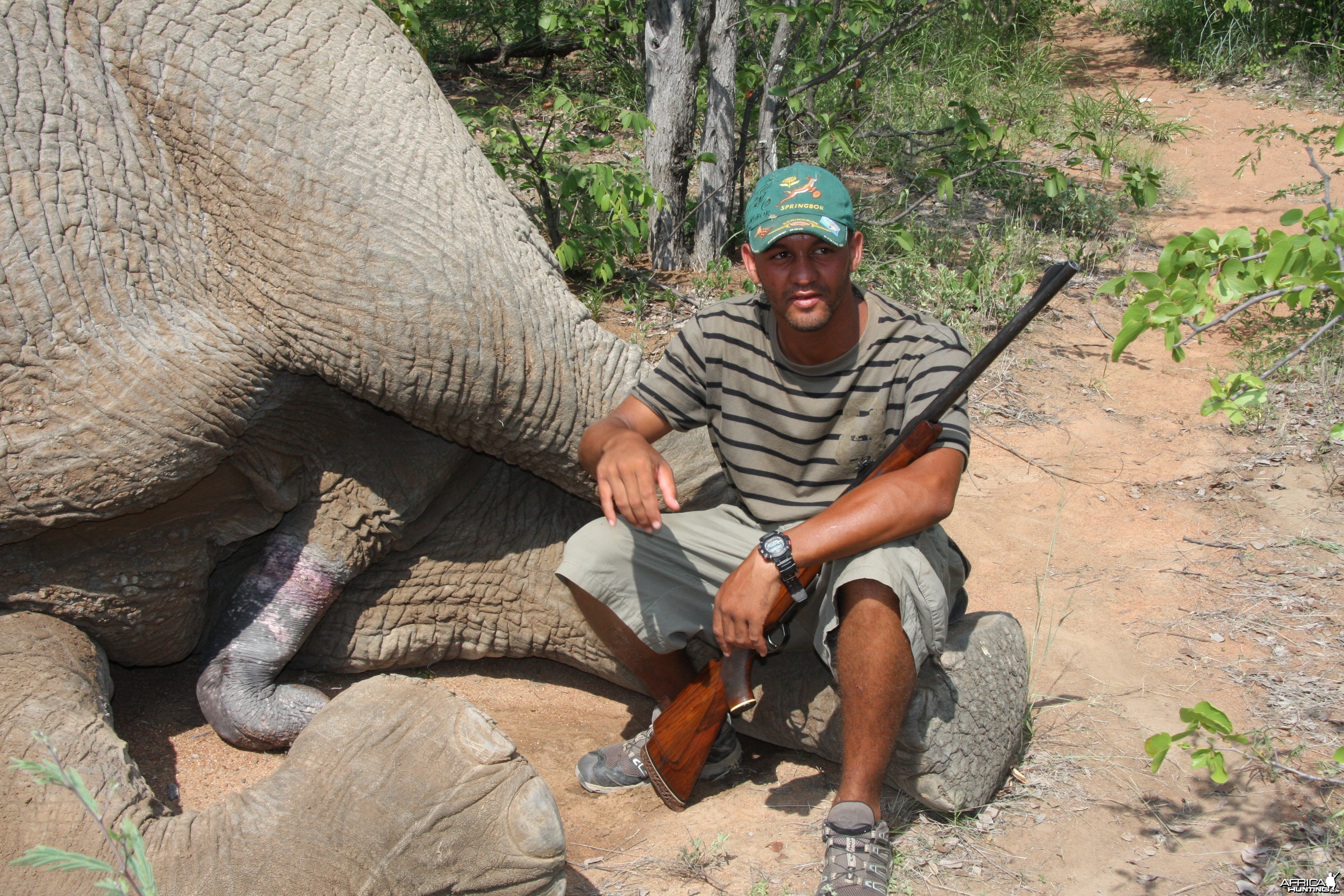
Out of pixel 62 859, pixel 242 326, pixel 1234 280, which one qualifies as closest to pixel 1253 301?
pixel 1234 280

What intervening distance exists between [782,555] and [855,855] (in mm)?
579

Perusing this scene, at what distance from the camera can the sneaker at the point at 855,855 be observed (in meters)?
2.13

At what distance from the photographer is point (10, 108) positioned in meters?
2.35

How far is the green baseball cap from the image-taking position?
2303 millimetres

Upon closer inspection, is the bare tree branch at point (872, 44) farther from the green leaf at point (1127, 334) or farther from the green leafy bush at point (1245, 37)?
the green leaf at point (1127, 334)

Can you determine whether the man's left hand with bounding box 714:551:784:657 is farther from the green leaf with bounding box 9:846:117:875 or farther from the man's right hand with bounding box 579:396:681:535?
the green leaf with bounding box 9:846:117:875

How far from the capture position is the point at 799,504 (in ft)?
8.16

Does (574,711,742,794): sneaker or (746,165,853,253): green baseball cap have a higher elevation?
(746,165,853,253): green baseball cap

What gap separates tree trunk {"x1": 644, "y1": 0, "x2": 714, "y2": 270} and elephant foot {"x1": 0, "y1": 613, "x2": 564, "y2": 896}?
9.41 feet

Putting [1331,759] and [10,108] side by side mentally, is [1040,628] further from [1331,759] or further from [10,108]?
[10,108]

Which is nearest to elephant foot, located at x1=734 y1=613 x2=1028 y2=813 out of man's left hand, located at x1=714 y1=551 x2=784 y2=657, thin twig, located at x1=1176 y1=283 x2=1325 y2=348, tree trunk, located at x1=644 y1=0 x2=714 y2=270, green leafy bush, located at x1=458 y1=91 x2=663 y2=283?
man's left hand, located at x1=714 y1=551 x2=784 y2=657

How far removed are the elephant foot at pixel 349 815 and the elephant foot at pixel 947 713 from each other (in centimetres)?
72

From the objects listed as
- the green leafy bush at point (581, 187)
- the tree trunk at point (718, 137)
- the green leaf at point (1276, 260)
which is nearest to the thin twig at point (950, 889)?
the green leaf at point (1276, 260)

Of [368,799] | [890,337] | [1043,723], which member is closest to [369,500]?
[368,799]
